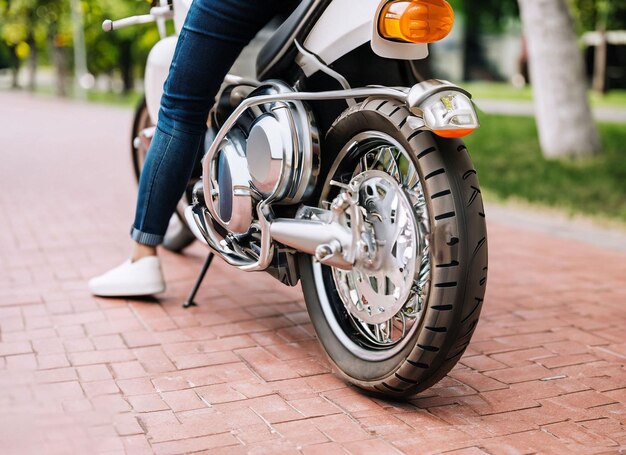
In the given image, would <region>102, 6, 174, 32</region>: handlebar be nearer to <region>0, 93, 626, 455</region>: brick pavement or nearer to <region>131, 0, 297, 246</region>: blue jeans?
<region>131, 0, 297, 246</region>: blue jeans

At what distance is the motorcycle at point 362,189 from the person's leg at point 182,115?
0.46ft

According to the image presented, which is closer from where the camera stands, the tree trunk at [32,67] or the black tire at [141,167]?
the black tire at [141,167]

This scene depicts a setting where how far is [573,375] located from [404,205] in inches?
38.6

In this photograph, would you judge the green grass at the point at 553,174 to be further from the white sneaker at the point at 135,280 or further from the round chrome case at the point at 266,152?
the round chrome case at the point at 266,152

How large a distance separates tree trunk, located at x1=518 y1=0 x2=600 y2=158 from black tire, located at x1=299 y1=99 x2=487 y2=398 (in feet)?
21.7

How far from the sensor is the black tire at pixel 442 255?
8.60 ft

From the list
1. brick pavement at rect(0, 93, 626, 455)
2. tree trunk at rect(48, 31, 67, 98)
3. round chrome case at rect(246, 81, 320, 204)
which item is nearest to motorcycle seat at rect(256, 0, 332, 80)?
round chrome case at rect(246, 81, 320, 204)

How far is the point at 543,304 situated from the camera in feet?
14.0

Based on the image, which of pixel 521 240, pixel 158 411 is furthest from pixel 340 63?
pixel 521 240

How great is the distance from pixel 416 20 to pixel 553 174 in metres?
5.99

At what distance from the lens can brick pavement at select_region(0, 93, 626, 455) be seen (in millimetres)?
2617

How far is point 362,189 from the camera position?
117 inches

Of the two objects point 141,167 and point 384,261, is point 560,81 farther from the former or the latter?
point 384,261

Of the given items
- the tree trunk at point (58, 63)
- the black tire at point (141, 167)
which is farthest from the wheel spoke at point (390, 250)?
the tree trunk at point (58, 63)
